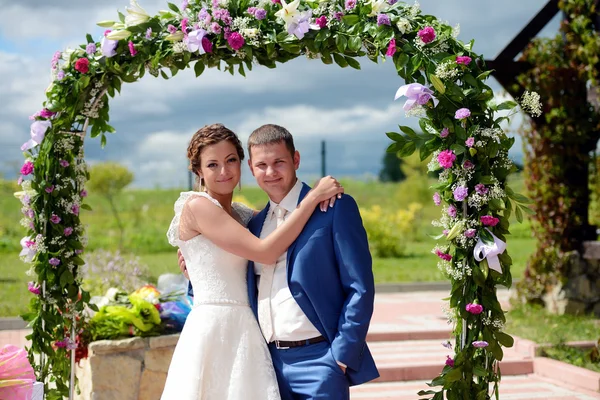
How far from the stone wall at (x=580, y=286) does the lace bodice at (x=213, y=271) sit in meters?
6.31

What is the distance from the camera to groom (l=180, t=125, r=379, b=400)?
3.20 m

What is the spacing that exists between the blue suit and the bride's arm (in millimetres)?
50

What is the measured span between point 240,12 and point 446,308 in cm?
188

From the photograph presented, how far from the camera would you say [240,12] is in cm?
416

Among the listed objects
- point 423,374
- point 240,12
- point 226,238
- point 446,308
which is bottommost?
point 423,374

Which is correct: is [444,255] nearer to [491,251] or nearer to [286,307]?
[491,251]

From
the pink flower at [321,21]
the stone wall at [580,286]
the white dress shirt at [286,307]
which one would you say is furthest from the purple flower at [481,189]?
the stone wall at [580,286]

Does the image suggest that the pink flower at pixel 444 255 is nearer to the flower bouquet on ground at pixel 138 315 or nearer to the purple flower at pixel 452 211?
the purple flower at pixel 452 211

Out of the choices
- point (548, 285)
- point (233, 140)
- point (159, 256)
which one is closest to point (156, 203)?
point (159, 256)

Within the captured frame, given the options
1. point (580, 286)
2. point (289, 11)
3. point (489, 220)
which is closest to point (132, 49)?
point (289, 11)

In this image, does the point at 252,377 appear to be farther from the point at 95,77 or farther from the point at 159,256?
the point at 159,256

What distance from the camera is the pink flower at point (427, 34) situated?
3684 millimetres

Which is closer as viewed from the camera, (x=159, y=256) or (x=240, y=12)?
(x=240, y=12)

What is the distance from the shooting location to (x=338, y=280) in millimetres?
3297
